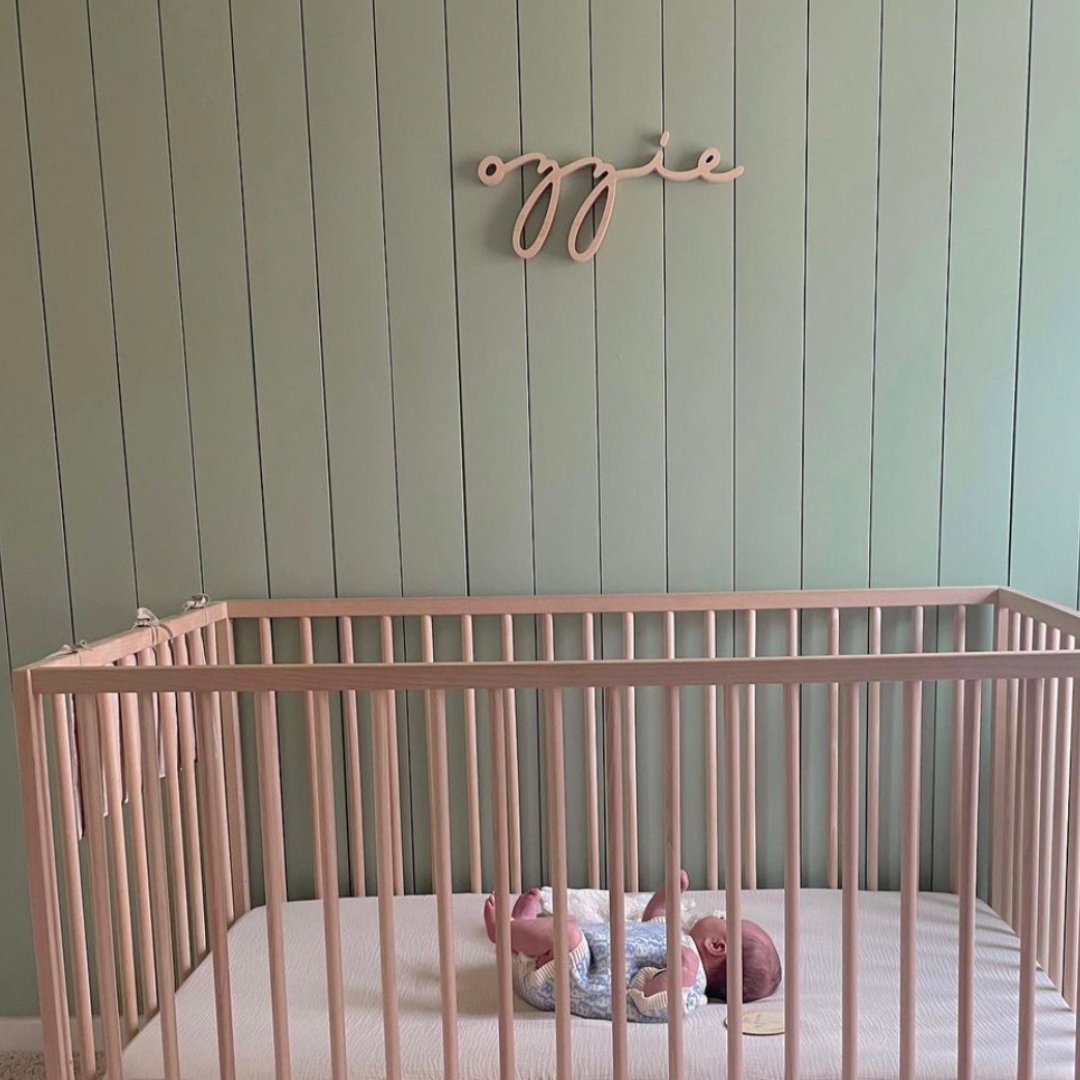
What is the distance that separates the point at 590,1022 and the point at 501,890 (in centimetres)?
36

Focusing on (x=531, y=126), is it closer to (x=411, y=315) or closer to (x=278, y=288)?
(x=411, y=315)

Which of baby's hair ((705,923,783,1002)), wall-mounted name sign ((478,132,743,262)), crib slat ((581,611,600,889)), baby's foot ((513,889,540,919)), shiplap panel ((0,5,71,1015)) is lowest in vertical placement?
baby's hair ((705,923,783,1002))

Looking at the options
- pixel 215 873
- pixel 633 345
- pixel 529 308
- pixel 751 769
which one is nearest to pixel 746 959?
pixel 751 769

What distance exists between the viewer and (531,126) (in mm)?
1762

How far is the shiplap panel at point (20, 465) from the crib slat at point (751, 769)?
1351 millimetres

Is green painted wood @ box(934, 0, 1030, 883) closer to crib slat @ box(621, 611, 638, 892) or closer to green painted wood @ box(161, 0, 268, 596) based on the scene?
crib slat @ box(621, 611, 638, 892)

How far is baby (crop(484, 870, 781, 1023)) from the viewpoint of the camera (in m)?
1.39

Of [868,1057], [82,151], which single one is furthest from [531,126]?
[868,1057]

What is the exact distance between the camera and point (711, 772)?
177 cm

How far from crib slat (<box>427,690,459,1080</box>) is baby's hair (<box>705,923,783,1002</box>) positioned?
0.45 metres

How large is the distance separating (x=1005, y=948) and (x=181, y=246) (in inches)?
75.6

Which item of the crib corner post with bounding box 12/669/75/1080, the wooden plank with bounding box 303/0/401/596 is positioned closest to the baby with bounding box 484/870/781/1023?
the crib corner post with bounding box 12/669/75/1080

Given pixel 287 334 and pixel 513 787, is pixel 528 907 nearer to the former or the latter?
pixel 513 787

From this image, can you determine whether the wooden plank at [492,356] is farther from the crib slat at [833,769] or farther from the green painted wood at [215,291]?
the crib slat at [833,769]
